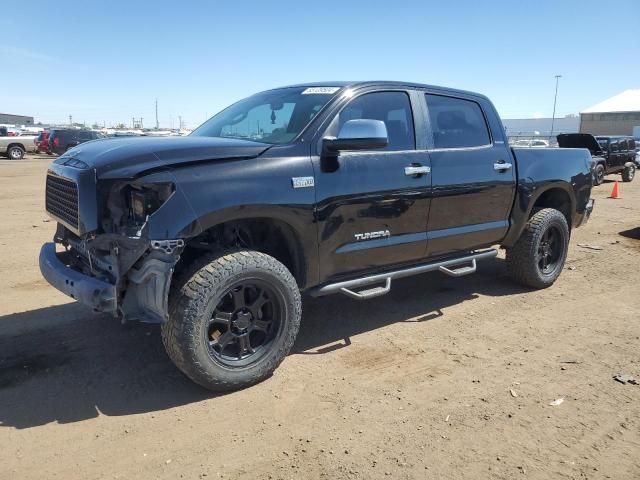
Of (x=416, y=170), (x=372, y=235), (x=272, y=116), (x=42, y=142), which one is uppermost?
(x=272, y=116)

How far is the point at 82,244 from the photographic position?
3463 mm

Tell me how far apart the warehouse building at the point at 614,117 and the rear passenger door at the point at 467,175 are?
6987 centimetres

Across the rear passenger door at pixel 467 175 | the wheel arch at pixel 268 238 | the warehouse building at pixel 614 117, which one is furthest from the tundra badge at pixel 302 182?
the warehouse building at pixel 614 117

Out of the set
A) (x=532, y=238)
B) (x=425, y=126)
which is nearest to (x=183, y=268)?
(x=425, y=126)

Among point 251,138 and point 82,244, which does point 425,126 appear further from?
point 82,244

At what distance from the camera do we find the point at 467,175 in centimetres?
472

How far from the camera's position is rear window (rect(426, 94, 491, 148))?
464 centimetres

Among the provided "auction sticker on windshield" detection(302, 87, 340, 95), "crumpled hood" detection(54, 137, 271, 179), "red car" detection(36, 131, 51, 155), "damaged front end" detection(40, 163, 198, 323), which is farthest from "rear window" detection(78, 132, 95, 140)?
"damaged front end" detection(40, 163, 198, 323)

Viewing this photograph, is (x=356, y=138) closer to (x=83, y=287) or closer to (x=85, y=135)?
(x=83, y=287)

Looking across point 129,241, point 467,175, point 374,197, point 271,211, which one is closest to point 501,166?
point 467,175

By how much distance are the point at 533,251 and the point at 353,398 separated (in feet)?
10.2

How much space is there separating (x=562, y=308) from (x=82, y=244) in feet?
14.3

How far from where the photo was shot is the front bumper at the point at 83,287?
3.04 metres

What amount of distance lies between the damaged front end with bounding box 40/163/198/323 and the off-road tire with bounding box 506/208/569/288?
3830mm
